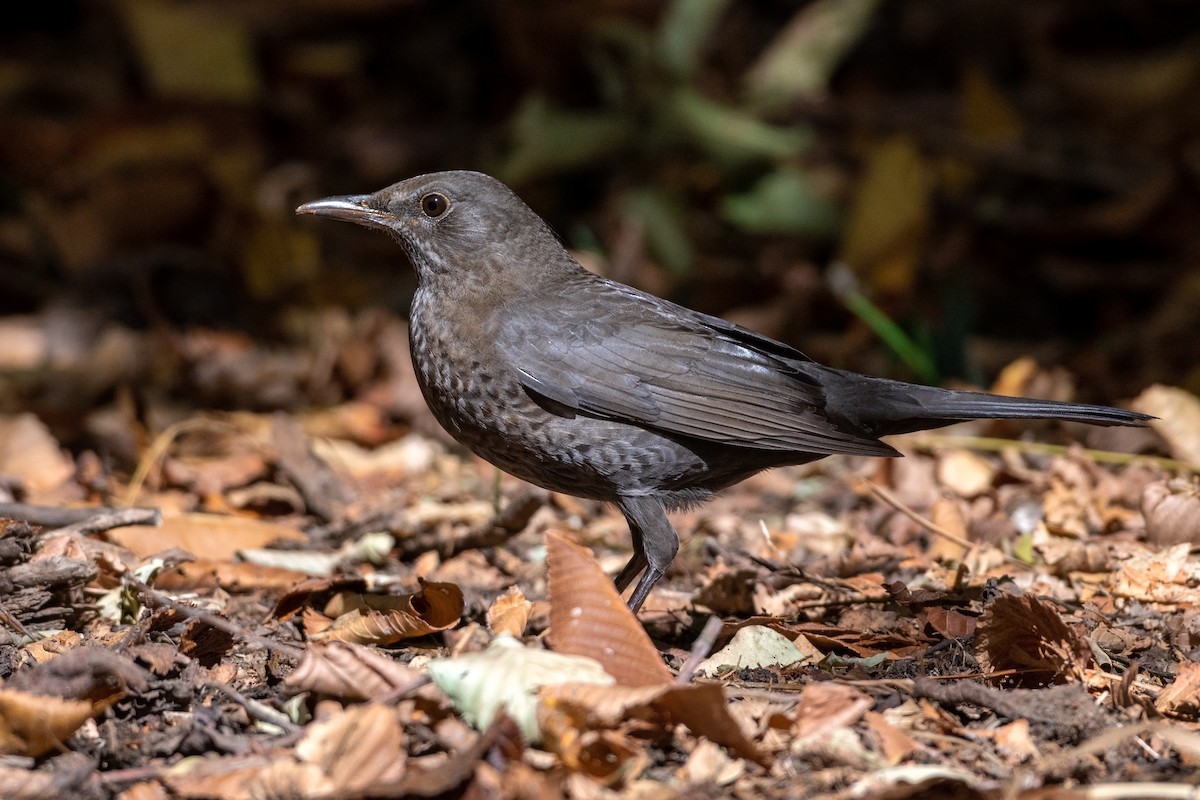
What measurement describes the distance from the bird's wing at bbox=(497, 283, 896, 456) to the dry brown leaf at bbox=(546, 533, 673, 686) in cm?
111

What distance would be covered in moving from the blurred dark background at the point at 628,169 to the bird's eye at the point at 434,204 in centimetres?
235

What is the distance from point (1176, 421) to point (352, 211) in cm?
332

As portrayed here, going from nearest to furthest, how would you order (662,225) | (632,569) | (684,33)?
(632,569) < (684,33) < (662,225)

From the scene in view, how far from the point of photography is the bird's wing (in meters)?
4.24

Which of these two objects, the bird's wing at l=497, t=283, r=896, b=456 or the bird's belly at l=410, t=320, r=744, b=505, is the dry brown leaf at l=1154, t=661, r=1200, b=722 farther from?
the bird's belly at l=410, t=320, r=744, b=505

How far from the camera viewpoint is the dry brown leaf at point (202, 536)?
180 inches

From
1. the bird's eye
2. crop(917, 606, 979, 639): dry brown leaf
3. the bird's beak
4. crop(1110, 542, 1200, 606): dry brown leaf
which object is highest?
the bird's eye

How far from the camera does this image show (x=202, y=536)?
477 centimetres

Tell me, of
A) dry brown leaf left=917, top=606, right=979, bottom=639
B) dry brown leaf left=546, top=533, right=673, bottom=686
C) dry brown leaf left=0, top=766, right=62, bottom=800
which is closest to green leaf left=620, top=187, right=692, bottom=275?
dry brown leaf left=917, top=606, right=979, bottom=639

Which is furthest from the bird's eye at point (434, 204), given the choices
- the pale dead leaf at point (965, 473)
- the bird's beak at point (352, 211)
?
the pale dead leaf at point (965, 473)

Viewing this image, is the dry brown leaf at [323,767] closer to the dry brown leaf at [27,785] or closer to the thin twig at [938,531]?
the dry brown leaf at [27,785]

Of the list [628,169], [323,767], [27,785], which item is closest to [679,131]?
[628,169]

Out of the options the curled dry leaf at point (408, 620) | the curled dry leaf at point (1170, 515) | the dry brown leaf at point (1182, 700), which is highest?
the curled dry leaf at point (1170, 515)

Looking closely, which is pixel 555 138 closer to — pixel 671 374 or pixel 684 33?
pixel 684 33
